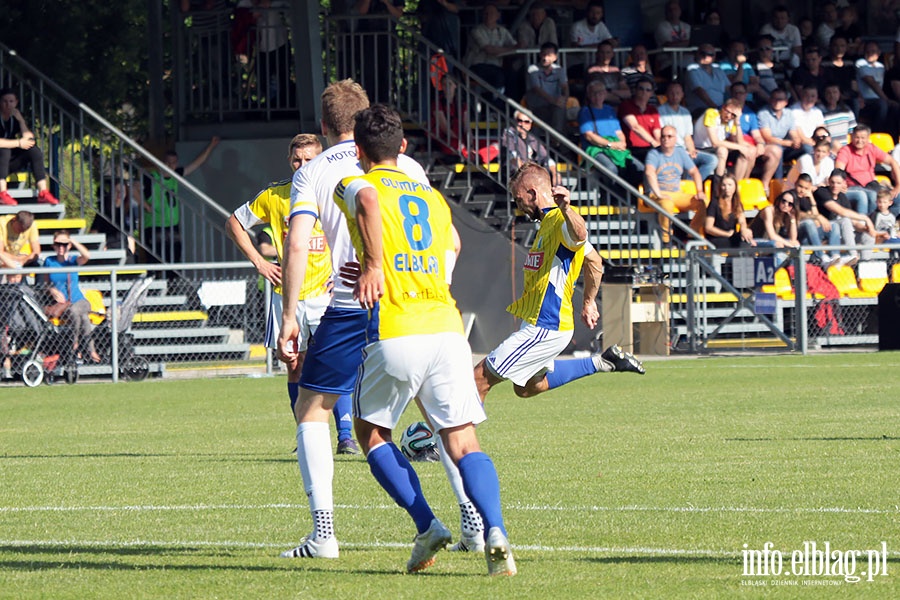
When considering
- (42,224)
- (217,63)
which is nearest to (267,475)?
(42,224)

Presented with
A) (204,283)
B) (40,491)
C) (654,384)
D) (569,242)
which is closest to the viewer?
(40,491)

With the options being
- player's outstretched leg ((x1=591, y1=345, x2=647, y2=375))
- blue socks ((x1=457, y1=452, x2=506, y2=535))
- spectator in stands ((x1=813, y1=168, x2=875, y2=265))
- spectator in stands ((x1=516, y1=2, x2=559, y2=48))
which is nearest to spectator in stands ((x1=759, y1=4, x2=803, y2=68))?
spectator in stands ((x1=813, y1=168, x2=875, y2=265))

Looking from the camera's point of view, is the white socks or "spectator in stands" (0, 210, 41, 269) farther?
"spectator in stands" (0, 210, 41, 269)

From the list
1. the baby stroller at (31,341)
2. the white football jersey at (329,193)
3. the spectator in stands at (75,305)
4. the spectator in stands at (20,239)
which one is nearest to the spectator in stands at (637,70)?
the spectator in stands at (20,239)

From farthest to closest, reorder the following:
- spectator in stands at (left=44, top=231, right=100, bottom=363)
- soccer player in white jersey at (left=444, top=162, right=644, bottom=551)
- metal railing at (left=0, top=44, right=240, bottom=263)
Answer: metal railing at (left=0, top=44, right=240, bottom=263) → spectator in stands at (left=44, top=231, right=100, bottom=363) → soccer player in white jersey at (left=444, top=162, right=644, bottom=551)

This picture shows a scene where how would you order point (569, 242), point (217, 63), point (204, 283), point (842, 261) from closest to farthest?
point (569, 242), point (204, 283), point (842, 261), point (217, 63)

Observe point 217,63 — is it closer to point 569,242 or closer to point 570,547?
point 569,242

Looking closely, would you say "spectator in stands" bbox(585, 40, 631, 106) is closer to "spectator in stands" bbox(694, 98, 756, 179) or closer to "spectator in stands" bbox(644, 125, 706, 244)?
"spectator in stands" bbox(694, 98, 756, 179)

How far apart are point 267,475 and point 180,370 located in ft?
36.8

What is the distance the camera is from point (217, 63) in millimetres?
25938

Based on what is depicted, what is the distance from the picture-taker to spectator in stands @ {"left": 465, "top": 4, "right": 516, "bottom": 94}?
25766mm

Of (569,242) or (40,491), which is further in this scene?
(569,242)

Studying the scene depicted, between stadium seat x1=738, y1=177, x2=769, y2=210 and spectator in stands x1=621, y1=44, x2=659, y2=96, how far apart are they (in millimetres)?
1950

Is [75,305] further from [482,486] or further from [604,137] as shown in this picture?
[482,486]
